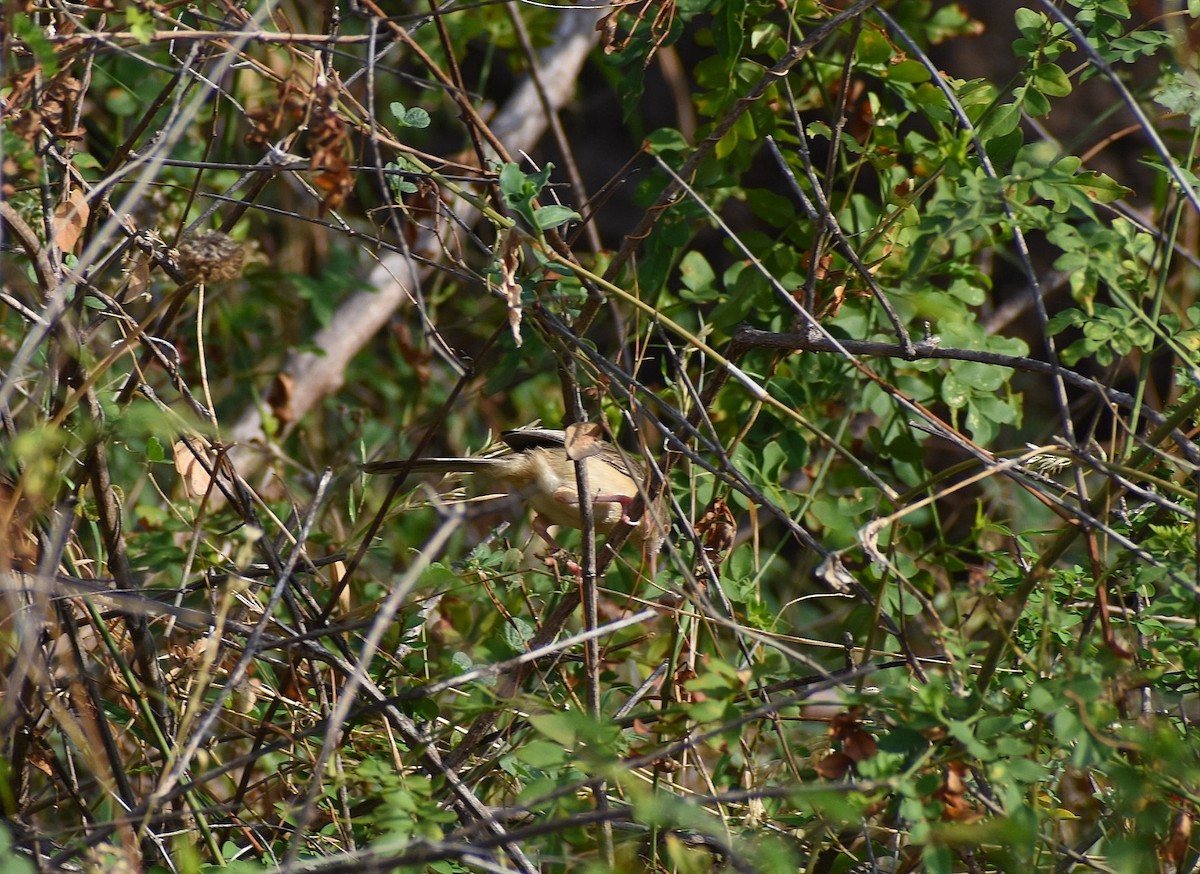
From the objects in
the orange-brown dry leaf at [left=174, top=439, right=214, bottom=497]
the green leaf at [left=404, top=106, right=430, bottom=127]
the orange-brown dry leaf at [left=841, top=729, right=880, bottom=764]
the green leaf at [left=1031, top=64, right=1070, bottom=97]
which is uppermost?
the green leaf at [left=404, top=106, right=430, bottom=127]

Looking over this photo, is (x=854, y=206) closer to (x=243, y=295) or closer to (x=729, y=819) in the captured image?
(x=729, y=819)

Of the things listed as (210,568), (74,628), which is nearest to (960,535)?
(210,568)

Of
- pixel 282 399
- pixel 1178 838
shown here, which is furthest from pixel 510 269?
pixel 282 399

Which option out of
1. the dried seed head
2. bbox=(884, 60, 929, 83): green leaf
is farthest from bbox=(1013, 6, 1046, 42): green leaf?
the dried seed head

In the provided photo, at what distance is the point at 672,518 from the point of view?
8.59 ft

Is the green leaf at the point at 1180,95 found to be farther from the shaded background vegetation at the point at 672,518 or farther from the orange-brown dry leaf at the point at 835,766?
the orange-brown dry leaf at the point at 835,766

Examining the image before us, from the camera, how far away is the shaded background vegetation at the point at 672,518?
1.69m

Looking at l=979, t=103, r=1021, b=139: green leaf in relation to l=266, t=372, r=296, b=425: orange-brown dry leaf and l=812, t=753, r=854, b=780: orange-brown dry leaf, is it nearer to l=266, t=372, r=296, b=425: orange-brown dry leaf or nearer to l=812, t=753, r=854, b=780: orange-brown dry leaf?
l=812, t=753, r=854, b=780: orange-brown dry leaf

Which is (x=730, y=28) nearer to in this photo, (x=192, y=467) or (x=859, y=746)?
(x=192, y=467)

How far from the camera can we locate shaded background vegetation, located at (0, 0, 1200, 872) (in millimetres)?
→ 1688

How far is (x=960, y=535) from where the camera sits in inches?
192

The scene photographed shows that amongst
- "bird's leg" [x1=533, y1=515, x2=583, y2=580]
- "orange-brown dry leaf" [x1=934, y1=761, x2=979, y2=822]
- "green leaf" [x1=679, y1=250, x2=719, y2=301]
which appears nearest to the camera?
"orange-brown dry leaf" [x1=934, y1=761, x2=979, y2=822]

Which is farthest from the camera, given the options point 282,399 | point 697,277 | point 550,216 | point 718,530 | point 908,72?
point 282,399

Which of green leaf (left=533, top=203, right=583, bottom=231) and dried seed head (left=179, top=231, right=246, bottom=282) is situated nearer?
dried seed head (left=179, top=231, right=246, bottom=282)
